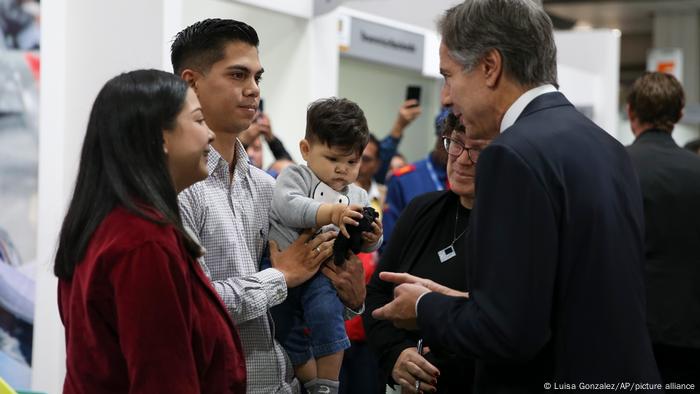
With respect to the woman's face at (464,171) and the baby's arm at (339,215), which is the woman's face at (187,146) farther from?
the woman's face at (464,171)

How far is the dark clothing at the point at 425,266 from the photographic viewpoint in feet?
9.11

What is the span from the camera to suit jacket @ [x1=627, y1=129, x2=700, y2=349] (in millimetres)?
3613

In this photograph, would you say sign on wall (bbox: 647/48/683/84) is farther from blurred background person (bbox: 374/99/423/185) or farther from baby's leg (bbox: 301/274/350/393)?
baby's leg (bbox: 301/274/350/393)

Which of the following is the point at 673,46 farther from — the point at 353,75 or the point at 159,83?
the point at 159,83

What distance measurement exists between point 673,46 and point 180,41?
17.4 metres

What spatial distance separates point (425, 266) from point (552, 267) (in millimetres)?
1019

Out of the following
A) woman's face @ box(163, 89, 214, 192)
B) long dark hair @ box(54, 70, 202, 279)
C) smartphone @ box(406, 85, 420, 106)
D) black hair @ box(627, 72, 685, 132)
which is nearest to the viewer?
long dark hair @ box(54, 70, 202, 279)

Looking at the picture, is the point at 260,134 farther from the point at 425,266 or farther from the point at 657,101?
the point at 425,266

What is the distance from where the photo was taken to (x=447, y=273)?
282 cm

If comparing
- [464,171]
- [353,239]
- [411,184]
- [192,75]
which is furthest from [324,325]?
[411,184]

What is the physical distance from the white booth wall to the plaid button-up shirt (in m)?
5.69

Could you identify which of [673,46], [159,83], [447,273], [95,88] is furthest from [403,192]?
[673,46]

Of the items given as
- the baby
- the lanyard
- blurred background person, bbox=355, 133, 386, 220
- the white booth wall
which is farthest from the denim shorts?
the white booth wall

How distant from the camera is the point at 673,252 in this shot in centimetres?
367
